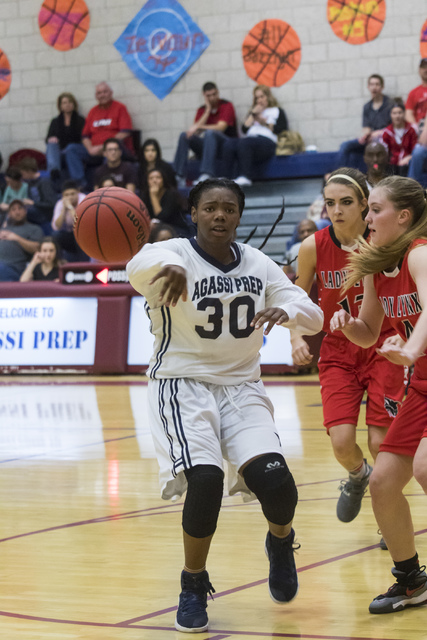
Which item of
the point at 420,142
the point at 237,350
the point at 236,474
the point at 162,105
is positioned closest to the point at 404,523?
the point at 236,474

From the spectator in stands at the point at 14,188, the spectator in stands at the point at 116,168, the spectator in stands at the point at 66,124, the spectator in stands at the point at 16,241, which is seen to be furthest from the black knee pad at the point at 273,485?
the spectator in stands at the point at 66,124

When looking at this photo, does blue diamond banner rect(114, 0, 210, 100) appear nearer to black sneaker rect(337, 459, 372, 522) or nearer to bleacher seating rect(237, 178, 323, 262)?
bleacher seating rect(237, 178, 323, 262)

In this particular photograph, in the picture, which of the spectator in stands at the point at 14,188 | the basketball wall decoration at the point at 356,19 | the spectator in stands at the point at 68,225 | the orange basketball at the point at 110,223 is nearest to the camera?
the orange basketball at the point at 110,223

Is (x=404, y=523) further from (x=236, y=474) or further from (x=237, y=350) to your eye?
(x=237, y=350)

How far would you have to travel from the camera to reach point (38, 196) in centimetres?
1459

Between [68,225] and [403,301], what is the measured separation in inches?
410

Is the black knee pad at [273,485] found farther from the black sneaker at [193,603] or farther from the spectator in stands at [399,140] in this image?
the spectator in stands at [399,140]

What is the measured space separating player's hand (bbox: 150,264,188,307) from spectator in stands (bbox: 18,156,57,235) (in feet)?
37.1

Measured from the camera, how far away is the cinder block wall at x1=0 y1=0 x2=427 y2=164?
14188 mm

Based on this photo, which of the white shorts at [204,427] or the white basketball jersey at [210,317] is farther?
the white basketball jersey at [210,317]

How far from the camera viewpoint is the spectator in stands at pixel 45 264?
1211 centimetres

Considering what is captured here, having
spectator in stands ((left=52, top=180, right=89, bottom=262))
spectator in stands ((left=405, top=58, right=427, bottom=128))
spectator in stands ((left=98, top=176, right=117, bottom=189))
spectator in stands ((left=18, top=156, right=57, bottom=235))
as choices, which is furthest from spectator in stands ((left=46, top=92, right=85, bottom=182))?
spectator in stands ((left=405, top=58, right=427, bottom=128))

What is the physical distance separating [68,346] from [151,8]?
700cm

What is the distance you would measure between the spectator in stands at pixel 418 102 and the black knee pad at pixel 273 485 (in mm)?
10127
